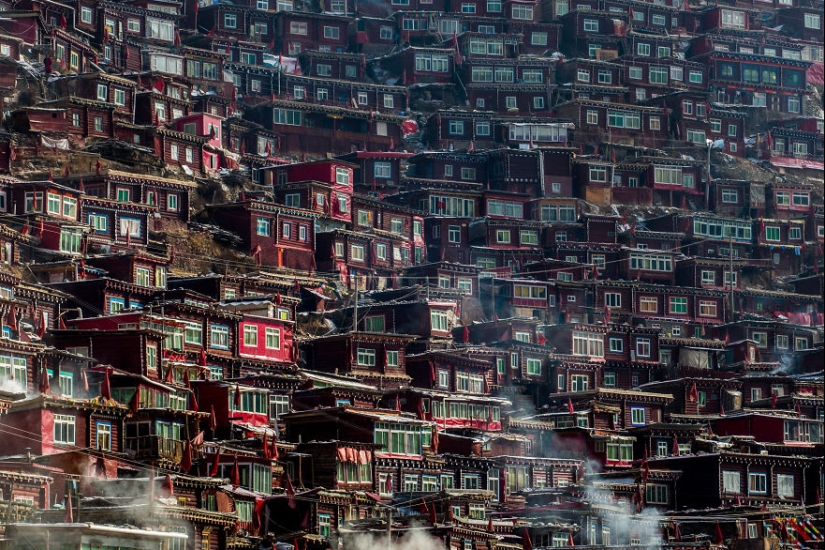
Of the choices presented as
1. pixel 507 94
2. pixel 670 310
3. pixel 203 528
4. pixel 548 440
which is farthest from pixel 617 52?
pixel 203 528

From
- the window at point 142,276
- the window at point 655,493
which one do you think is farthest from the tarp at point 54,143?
the window at point 655,493

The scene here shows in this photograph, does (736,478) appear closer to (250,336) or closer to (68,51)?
(250,336)

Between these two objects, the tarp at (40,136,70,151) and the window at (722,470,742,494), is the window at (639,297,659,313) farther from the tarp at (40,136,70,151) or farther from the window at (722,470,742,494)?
the tarp at (40,136,70,151)

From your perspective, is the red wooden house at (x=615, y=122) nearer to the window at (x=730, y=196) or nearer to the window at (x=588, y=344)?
the window at (x=730, y=196)

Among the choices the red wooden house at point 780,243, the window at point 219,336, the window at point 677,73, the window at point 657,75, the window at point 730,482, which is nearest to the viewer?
the window at point 219,336

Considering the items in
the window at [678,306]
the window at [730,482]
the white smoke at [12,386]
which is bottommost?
the window at [730,482]

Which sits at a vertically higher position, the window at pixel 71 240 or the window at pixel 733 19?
the window at pixel 733 19
